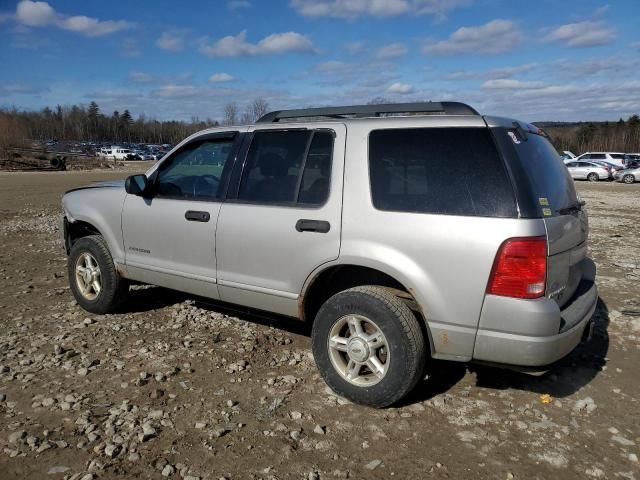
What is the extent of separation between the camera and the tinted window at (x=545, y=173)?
3111mm

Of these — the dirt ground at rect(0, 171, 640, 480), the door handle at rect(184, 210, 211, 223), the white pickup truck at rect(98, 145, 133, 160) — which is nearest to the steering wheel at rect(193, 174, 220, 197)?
the door handle at rect(184, 210, 211, 223)

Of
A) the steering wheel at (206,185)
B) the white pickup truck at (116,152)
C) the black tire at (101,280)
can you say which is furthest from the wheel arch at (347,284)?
the white pickup truck at (116,152)

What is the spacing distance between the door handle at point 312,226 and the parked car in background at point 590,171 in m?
34.5

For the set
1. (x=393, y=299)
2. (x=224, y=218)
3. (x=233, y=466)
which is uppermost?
(x=224, y=218)

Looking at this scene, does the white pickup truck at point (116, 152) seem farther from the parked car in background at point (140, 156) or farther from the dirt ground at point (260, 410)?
the dirt ground at point (260, 410)

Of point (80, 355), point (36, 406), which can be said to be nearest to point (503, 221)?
point (36, 406)

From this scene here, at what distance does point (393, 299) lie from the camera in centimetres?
332

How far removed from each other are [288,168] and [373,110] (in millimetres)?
771

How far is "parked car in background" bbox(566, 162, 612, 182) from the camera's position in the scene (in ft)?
111

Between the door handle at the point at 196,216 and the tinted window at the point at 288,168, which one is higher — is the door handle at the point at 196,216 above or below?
below

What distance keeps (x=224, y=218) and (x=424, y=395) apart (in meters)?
2.03

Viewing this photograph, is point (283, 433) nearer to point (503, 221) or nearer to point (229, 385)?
point (229, 385)

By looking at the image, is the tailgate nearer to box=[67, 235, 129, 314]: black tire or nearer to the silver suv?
the silver suv

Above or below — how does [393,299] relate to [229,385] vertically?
above
